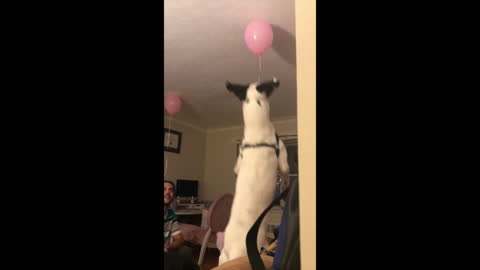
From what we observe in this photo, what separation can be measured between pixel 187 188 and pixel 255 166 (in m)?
2.91

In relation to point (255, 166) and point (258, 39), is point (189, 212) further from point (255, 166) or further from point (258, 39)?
point (255, 166)

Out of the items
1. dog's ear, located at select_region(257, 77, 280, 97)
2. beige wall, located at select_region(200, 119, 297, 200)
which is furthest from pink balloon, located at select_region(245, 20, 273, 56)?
dog's ear, located at select_region(257, 77, 280, 97)

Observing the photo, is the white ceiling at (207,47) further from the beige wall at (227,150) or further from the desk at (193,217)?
the desk at (193,217)

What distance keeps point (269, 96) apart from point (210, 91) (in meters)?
0.43

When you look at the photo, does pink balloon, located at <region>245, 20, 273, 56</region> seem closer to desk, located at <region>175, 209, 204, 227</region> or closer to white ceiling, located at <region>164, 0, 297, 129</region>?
white ceiling, located at <region>164, 0, 297, 129</region>
